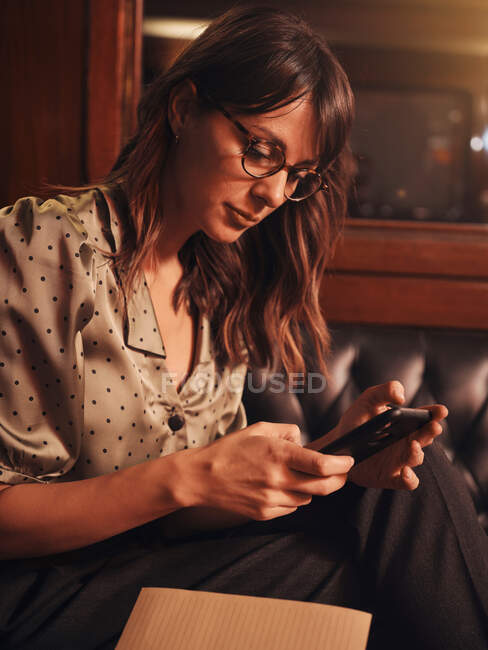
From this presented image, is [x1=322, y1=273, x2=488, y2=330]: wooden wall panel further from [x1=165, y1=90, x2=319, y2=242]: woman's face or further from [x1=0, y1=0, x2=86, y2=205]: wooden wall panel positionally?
[x1=0, y1=0, x2=86, y2=205]: wooden wall panel

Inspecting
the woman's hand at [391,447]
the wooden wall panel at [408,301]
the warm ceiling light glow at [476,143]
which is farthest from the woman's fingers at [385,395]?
the warm ceiling light glow at [476,143]

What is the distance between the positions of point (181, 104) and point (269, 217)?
1.04ft

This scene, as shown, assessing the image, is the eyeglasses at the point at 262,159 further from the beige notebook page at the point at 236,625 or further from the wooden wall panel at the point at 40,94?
the wooden wall panel at the point at 40,94

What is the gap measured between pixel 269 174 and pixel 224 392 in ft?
1.42

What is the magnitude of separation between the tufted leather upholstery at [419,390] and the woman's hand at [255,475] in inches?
23.5

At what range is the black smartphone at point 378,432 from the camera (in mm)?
702

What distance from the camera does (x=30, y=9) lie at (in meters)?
1.43

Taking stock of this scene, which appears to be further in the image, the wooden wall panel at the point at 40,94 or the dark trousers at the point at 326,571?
the wooden wall panel at the point at 40,94

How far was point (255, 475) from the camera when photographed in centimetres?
73

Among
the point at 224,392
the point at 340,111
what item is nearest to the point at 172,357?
the point at 224,392

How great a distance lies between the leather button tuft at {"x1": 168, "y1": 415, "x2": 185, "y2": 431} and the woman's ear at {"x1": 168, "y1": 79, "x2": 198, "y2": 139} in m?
0.45

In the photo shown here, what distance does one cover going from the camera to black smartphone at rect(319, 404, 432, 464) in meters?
0.70

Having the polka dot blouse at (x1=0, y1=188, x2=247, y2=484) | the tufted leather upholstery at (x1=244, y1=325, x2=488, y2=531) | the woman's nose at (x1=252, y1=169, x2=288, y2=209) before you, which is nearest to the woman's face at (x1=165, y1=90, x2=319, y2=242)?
the woman's nose at (x1=252, y1=169, x2=288, y2=209)

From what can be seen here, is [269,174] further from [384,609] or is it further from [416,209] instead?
[416,209]
